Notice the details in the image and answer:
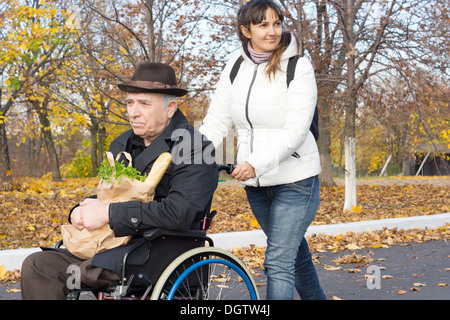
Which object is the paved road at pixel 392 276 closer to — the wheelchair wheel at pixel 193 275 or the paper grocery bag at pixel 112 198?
the wheelchair wheel at pixel 193 275

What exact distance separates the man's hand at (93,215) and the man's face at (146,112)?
0.50 m

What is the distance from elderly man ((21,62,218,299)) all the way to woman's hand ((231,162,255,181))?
0.12m

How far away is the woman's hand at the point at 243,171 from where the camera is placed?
278cm

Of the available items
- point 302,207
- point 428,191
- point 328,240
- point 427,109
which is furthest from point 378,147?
point 302,207

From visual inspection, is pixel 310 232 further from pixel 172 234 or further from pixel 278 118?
pixel 172 234

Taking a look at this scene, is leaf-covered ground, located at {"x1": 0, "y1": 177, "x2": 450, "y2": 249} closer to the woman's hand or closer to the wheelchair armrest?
the wheelchair armrest

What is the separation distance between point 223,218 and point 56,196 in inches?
162

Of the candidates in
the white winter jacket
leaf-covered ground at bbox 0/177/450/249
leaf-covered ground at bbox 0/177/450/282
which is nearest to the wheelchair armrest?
the white winter jacket

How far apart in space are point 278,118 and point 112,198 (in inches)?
39.2

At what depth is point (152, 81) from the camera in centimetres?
297

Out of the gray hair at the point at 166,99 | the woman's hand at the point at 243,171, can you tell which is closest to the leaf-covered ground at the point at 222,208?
the gray hair at the point at 166,99

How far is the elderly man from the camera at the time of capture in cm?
263

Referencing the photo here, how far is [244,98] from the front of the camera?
3.04 meters
